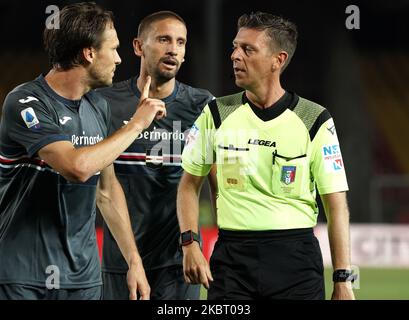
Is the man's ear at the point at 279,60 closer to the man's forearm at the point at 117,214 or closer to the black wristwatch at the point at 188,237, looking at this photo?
the black wristwatch at the point at 188,237

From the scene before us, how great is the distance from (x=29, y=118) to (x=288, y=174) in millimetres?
1270

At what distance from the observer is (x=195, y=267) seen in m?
4.74

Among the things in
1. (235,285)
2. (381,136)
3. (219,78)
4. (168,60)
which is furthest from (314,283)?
(381,136)

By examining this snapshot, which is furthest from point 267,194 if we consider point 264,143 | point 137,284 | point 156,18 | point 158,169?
point 156,18

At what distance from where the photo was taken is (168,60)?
6.06 meters

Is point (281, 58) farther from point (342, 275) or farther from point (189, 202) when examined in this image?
point (342, 275)

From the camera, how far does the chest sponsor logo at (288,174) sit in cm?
471

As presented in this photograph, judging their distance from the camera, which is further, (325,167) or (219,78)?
(219,78)

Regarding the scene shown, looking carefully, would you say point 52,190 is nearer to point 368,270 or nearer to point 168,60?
point 168,60

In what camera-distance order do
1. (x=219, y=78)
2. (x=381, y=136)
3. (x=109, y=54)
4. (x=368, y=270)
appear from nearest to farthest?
(x=109, y=54)
(x=368, y=270)
(x=219, y=78)
(x=381, y=136)

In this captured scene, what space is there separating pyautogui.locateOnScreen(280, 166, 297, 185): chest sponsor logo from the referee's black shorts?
0.80 ft

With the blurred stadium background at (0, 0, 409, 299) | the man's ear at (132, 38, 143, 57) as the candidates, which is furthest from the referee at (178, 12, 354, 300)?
the blurred stadium background at (0, 0, 409, 299)

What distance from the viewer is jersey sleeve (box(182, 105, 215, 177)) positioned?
4.91m

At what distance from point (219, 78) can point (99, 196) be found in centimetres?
1558
